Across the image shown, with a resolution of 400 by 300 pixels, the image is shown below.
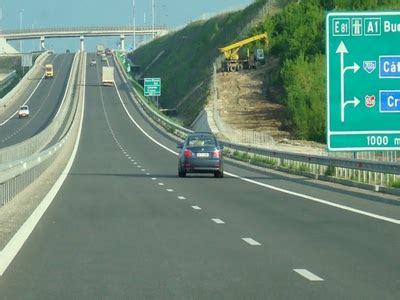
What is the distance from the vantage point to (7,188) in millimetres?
→ 26938

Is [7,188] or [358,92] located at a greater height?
[358,92]

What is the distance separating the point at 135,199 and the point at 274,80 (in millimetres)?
71311

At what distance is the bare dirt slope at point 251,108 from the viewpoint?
8050 centimetres

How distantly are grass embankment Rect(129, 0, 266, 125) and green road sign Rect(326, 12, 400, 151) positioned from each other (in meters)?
70.3

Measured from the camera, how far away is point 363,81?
32.7m

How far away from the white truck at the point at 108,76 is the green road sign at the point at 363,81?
11563 centimetres

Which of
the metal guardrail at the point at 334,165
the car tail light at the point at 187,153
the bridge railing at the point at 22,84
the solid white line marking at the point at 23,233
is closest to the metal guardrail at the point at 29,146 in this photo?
the solid white line marking at the point at 23,233

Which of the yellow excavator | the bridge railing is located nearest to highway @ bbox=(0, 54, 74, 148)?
the bridge railing

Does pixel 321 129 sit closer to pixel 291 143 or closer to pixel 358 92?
pixel 291 143

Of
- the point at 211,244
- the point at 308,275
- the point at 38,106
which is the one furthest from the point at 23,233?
the point at 38,106

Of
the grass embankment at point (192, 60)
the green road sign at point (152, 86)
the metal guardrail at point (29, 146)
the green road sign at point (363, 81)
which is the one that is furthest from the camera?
the green road sign at point (152, 86)

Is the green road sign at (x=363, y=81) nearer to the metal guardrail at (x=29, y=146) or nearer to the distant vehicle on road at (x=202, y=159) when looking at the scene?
the distant vehicle on road at (x=202, y=159)

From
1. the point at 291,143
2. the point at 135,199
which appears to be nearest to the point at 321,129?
the point at 291,143

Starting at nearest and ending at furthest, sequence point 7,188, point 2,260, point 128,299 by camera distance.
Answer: point 128,299
point 2,260
point 7,188
